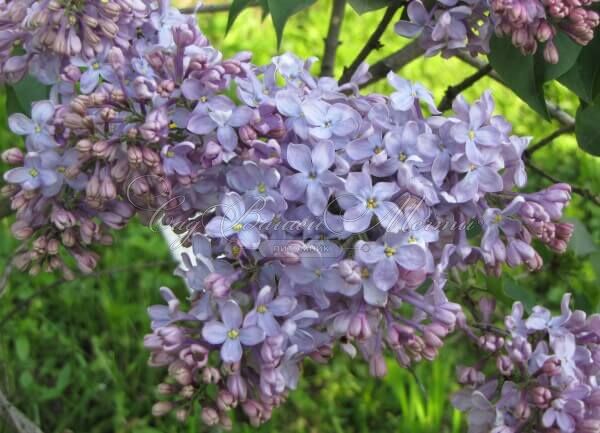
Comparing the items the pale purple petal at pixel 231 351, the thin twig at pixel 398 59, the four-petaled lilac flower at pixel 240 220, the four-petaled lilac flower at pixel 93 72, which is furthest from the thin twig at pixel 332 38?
the pale purple petal at pixel 231 351

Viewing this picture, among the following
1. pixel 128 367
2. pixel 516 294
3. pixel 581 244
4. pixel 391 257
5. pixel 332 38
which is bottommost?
pixel 128 367

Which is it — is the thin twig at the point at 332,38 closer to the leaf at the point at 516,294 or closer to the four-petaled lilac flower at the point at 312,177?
the leaf at the point at 516,294

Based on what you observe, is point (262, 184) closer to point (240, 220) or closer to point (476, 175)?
point (240, 220)

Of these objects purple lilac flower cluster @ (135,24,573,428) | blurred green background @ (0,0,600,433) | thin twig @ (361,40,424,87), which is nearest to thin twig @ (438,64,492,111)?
thin twig @ (361,40,424,87)

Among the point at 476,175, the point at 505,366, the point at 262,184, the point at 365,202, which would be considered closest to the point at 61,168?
the point at 262,184

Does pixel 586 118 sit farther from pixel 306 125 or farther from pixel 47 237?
pixel 47 237

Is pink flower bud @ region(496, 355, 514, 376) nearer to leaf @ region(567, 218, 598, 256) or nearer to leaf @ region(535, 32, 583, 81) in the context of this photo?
leaf @ region(535, 32, 583, 81)
